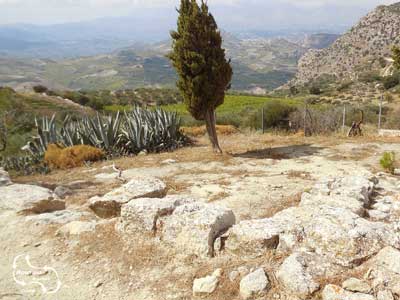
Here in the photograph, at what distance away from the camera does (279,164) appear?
9.53 m

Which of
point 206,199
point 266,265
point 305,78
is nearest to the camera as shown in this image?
point 266,265

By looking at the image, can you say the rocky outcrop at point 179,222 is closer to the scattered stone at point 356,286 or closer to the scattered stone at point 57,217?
the scattered stone at point 57,217

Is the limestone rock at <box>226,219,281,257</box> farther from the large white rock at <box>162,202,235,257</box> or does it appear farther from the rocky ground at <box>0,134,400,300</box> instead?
the large white rock at <box>162,202,235,257</box>

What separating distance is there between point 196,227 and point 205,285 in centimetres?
76

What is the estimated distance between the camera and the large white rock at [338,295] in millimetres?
3277

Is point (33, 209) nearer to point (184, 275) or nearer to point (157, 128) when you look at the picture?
point (184, 275)

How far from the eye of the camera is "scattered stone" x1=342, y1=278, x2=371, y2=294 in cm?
338

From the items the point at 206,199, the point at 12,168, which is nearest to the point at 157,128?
the point at 12,168

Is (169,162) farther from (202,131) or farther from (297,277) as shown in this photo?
(297,277)

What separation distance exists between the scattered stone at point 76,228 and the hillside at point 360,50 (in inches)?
3078

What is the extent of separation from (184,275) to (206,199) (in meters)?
2.49

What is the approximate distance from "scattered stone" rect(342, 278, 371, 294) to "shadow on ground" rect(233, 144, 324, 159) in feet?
23.0

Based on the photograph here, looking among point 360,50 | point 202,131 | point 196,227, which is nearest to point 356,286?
point 196,227

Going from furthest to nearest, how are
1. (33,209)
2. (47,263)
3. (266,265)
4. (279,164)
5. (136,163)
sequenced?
(136,163) → (279,164) → (33,209) → (47,263) → (266,265)
